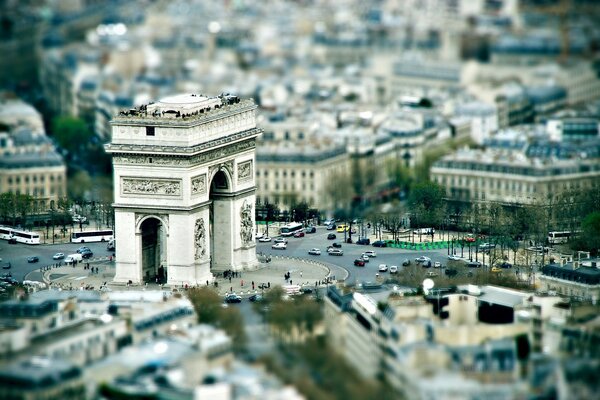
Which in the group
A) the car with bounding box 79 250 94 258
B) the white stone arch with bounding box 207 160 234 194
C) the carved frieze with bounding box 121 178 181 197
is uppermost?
the white stone arch with bounding box 207 160 234 194

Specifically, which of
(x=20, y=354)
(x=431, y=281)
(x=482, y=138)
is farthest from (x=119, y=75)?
(x=20, y=354)

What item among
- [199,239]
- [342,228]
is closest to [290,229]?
[342,228]

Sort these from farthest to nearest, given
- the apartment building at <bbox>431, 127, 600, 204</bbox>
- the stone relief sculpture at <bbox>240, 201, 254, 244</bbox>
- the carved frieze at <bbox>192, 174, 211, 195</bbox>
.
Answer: the apartment building at <bbox>431, 127, 600, 204</bbox> → the stone relief sculpture at <bbox>240, 201, 254, 244</bbox> → the carved frieze at <bbox>192, 174, 211, 195</bbox>

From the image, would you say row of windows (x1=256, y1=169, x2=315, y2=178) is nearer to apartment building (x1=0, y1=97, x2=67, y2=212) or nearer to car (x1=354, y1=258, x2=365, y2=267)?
apartment building (x1=0, y1=97, x2=67, y2=212)

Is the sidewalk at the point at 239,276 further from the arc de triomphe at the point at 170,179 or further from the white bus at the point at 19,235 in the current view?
the white bus at the point at 19,235

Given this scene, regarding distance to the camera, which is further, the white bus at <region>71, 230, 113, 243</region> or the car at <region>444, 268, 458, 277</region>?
the white bus at <region>71, 230, 113, 243</region>

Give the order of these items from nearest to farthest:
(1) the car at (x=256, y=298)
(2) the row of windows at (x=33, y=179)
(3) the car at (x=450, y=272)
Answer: (1) the car at (x=256, y=298) → (3) the car at (x=450, y=272) → (2) the row of windows at (x=33, y=179)

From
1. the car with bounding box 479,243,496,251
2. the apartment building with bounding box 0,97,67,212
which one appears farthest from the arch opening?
the apartment building with bounding box 0,97,67,212

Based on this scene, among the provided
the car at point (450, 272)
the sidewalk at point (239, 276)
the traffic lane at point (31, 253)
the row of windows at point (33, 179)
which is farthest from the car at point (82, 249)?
the car at point (450, 272)
